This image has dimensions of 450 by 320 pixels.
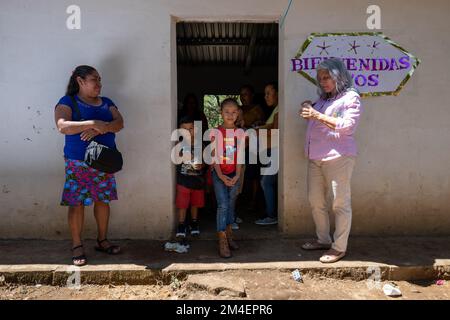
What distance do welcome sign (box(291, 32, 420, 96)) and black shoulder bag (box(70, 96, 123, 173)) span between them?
2.07 metres

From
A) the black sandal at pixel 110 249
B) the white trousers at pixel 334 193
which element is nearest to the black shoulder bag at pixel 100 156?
the black sandal at pixel 110 249

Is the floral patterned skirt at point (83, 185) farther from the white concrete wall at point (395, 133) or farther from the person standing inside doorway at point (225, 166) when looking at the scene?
the white concrete wall at point (395, 133)

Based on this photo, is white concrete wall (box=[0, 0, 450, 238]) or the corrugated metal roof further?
the corrugated metal roof

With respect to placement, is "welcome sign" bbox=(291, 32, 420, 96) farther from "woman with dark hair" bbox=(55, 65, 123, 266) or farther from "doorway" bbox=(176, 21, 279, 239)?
"woman with dark hair" bbox=(55, 65, 123, 266)

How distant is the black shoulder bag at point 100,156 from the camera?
11.9 feet

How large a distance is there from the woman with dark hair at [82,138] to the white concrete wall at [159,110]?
52cm

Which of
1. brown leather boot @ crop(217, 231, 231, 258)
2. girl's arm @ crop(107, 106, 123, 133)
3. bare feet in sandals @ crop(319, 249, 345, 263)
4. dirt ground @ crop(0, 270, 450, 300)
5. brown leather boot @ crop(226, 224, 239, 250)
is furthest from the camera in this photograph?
brown leather boot @ crop(226, 224, 239, 250)

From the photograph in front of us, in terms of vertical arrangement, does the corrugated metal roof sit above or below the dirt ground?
above

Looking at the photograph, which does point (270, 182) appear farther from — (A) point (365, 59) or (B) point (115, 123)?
(B) point (115, 123)

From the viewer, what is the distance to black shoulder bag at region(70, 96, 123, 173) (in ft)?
11.9

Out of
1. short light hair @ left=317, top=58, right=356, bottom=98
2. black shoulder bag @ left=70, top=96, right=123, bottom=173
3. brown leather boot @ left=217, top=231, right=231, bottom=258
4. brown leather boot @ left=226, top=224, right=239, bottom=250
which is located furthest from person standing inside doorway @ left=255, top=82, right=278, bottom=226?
black shoulder bag @ left=70, top=96, right=123, bottom=173

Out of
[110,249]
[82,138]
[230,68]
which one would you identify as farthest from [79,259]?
[230,68]

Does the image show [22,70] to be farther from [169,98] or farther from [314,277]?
[314,277]

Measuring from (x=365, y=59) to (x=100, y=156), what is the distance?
2.88 meters
